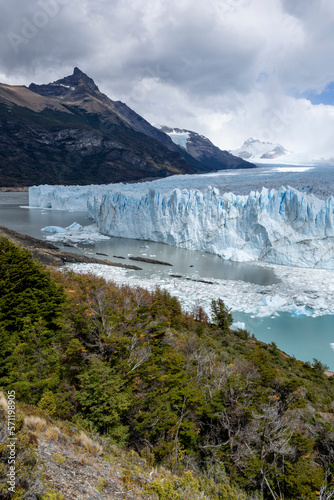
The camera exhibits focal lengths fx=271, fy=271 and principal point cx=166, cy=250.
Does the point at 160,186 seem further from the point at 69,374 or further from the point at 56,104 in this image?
the point at 56,104

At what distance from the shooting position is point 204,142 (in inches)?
6747

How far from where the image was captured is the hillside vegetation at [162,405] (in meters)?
3.99

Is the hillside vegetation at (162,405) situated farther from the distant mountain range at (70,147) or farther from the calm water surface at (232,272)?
the distant mountain range at (70,147)

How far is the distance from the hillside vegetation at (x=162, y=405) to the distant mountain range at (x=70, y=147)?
8356 centimetres

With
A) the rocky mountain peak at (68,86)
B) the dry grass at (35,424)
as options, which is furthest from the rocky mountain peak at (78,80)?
the dry grass at (35,424)

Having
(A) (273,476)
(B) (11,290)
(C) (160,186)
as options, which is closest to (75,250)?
(C) (160,186)

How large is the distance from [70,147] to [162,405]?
112 m

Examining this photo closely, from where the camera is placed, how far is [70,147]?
102000 mm

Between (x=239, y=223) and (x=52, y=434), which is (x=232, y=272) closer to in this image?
(x=239, y=223)

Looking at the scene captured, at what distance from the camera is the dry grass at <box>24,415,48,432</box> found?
122 inches

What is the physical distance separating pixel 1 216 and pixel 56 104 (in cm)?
11454

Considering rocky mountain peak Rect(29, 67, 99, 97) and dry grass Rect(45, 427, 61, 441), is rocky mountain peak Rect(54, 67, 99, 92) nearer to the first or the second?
rocky mountain peak Rect(29, 67, 99, 97)

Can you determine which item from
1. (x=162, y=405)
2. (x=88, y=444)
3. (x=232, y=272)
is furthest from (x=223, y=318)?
(x=88, y=444)

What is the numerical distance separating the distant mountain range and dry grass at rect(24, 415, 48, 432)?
85.6 metres
